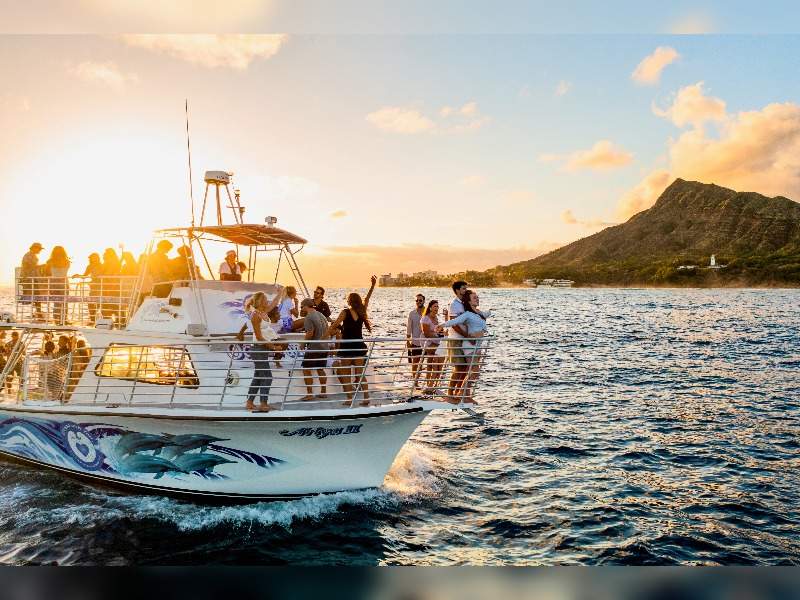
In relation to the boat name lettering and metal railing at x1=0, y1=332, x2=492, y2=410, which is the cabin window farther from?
the boat name lettering

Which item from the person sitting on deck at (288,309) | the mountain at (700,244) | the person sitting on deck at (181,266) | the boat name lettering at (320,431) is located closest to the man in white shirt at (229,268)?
the person sitting on deck at (181,266)

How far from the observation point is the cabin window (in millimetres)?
9398

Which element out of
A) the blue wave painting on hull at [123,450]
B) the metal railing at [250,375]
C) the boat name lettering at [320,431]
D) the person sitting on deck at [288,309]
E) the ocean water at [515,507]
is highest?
the person sitting on deck at [288,309]

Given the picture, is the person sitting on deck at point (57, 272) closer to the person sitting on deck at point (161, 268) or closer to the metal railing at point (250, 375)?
the metal railing at point (250, 375)

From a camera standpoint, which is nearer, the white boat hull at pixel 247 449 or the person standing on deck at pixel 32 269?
the white boat hull at pixel 247 449

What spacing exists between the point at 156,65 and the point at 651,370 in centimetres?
2216

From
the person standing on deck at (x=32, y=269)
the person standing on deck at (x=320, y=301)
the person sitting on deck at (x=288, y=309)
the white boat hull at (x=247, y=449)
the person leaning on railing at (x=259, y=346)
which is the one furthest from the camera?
the person standing on deck at (x=32, y=269)

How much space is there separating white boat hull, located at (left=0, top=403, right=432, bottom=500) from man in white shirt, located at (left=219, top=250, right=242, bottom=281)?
3145 millimetres

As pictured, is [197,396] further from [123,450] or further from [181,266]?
[181,266]

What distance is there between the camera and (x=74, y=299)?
1100cm

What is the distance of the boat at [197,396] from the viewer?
8453 mm

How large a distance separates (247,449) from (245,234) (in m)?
4.20

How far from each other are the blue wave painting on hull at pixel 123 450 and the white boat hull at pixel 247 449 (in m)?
0.02

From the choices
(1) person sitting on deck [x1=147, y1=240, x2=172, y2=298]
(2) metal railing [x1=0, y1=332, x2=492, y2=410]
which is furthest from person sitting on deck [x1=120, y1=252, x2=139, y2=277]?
(2) metal railing [x1=0, y1=332, x2=492, y2=410]
